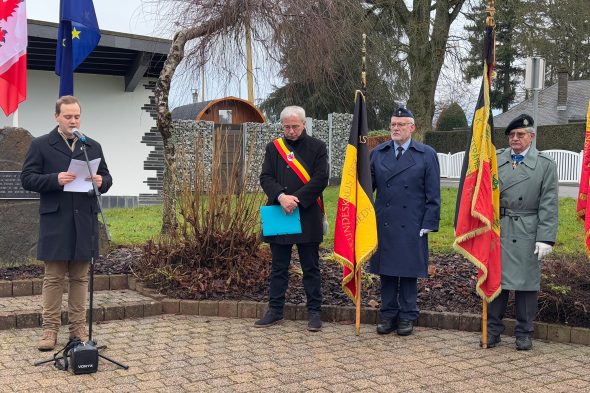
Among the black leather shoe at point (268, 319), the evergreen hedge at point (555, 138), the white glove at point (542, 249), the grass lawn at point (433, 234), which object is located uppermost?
the evergreen hedge at point (555, 138)

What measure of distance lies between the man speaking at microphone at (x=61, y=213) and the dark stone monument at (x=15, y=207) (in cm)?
257

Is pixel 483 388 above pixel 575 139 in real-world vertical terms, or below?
below

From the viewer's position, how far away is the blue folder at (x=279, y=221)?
18.9ft

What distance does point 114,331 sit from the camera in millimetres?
5715

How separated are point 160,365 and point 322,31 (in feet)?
15.1

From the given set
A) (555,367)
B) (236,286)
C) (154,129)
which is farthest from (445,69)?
(555,367)

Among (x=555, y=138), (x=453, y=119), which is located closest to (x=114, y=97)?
(x=555, y=138)

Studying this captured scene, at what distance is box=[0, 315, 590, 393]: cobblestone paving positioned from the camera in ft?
14.3

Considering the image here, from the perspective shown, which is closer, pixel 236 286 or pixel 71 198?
pixel 71 198

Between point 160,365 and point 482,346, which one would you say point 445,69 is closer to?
point 482,346

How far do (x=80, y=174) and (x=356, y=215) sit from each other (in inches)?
91.8

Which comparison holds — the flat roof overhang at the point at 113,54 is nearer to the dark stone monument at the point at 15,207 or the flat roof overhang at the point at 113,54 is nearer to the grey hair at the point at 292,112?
the dark stone monument at the point at 15,207

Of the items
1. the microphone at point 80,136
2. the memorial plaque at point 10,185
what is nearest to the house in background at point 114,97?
the memorial plaque at point 10,185

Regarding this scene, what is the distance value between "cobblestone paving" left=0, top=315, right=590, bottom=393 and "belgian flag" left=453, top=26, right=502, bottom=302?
62 centimetres
